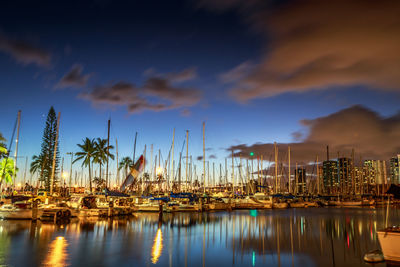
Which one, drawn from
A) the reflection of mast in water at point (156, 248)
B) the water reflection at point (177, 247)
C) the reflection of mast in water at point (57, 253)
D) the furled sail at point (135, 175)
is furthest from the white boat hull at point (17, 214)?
the furled sail at point (135, 175)

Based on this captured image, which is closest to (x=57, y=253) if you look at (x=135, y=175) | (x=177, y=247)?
(x=177, y=247)

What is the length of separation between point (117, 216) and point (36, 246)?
28188 millimetres

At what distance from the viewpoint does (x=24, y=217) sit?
4406 cm

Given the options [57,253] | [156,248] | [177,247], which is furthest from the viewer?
[177,247]

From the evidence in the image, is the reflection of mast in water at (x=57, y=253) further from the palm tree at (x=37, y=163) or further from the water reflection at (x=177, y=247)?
the palm tree at (x=37, y=163)

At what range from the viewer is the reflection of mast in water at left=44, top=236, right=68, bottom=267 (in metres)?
19.6

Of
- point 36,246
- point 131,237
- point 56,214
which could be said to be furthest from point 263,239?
point 56,214

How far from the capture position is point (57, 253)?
73.8 feet

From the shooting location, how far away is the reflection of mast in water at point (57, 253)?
64.2 feet

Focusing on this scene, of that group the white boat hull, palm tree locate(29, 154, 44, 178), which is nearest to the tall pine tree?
palm tree locate(29, 154, 44, 178)

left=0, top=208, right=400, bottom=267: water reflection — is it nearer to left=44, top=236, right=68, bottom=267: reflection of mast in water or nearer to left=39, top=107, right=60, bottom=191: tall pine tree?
left=44, top=236, right=68, bottom=267: reflection of mast in water

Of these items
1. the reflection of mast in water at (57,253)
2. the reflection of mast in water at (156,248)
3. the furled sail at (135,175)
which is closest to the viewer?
the reflection of mast in water at (57,253)

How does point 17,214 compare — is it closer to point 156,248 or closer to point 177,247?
point 156,248

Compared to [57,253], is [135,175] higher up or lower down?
higher up
